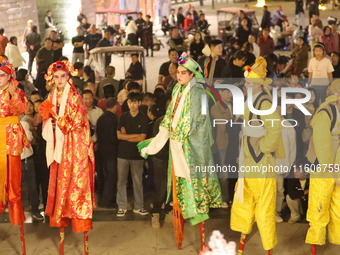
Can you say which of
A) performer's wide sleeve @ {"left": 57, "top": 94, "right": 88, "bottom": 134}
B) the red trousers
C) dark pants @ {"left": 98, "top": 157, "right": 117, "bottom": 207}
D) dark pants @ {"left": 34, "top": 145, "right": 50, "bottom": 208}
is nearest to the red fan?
performer's wide sleeve @ {"left": 57, "top": 94, "right": 88, "bottom": 134}

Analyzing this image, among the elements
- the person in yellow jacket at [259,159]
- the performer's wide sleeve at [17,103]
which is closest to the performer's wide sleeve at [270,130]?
the person in yellow jacket at [259,159]

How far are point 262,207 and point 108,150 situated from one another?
233 cm

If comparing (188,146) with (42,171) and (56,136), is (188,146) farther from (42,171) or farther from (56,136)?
(42,171)

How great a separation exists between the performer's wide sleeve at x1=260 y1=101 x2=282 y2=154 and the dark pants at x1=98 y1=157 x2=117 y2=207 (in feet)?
7.65

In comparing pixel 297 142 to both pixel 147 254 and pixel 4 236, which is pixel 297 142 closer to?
pixel 147 254

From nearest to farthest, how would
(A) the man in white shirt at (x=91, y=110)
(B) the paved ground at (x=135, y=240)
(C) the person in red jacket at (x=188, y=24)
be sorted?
(B) the paved ground at (x=135, y=240), (A) the man in white shirt at (x=91, y=110), (C) the person in red jacket at (x=188, y=24)

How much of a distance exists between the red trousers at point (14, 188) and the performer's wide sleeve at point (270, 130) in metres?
2.62

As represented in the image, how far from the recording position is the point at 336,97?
20.7 ft

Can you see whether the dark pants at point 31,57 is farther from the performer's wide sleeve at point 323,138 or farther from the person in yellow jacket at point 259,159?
the performer's wide sleeve at point 323,138

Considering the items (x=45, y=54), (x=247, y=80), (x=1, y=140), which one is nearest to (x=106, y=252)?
(x=1, y=140)

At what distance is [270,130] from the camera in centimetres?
636

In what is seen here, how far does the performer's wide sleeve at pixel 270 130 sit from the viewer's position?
634cm

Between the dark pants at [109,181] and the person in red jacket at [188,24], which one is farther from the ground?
the person in red jacket at [188,24]

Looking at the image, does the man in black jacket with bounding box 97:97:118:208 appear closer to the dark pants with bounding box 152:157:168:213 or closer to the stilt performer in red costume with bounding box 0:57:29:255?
the dark pants with bounding box 152:157:168:213
